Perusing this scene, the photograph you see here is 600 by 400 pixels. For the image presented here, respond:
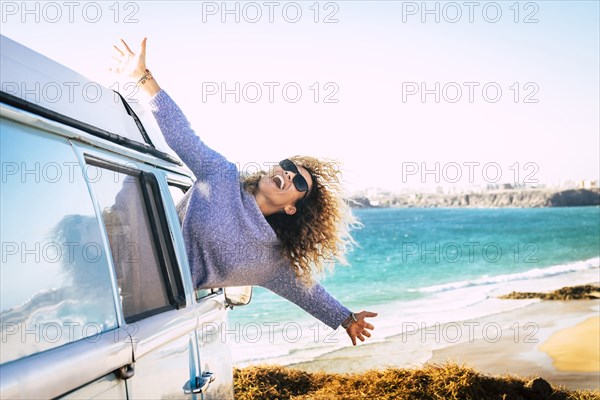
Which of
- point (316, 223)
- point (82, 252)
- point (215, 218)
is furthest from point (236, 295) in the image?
point (82, 252)

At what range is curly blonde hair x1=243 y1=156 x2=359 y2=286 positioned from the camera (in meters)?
3.56

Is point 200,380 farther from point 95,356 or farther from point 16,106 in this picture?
point 16,106

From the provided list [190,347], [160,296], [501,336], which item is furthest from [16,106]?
[501,336]

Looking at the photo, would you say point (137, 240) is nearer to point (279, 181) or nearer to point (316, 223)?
point (279, 181)

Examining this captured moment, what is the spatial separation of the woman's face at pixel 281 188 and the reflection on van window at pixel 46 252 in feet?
5.25

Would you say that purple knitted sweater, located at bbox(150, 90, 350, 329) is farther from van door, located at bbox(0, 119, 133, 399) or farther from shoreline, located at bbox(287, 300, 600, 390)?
shoreline, located at bbox(287, 300, 600, 390)

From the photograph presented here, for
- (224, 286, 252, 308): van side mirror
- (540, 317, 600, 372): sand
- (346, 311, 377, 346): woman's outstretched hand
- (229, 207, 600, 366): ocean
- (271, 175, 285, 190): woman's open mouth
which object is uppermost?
(271, 175, 285, 190): woman's open mouth

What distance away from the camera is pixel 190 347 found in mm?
2797

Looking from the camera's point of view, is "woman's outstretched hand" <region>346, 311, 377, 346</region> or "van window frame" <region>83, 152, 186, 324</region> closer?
"van window frame" <region>83, 152, 186, 324</region>

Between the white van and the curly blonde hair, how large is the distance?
2.76 ft

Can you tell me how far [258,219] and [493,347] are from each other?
1254cm

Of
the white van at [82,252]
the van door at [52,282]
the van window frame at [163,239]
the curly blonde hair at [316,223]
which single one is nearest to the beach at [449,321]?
the curly blonde hair at [316,223]

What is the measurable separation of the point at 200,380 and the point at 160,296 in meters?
0.48

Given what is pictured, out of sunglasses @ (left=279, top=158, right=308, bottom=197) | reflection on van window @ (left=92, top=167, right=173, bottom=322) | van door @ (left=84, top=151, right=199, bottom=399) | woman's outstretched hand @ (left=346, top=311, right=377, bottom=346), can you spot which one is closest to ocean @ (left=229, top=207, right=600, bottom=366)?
woman's outstretched hand @ (left=346, top=311, right=377, bottom=346)
